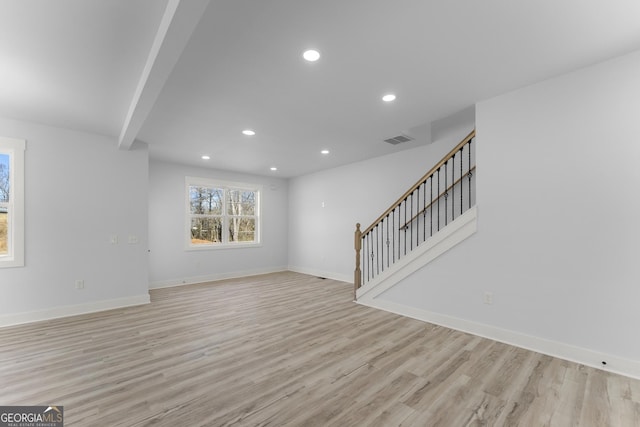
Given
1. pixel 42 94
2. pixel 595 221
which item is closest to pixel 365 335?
pixel 595 221

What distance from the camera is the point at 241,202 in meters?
6.83

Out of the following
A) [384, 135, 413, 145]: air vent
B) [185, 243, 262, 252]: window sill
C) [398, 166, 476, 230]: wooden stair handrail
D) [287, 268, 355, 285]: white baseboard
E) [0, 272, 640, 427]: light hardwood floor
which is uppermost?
[384, 135, 413, 145]: air vent

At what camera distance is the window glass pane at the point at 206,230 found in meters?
6.02

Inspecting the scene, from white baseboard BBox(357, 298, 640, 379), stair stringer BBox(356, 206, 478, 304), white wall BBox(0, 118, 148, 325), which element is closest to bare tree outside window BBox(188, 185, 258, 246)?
white wall BBox(0, 118, 148, 325)

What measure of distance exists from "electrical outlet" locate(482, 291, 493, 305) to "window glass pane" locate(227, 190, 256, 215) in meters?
5.54

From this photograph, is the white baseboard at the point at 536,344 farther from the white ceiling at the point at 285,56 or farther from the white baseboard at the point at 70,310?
the white baseboard at the point at 70,310

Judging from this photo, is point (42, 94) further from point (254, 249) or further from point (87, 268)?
point (254, 249)

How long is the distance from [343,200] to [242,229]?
2744mm

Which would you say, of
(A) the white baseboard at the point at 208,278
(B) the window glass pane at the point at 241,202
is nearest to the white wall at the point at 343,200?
(A) the white baseboard at the point at 208,278

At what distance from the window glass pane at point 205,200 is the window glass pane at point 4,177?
2.74 m

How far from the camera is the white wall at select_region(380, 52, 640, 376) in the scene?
7.41 feet

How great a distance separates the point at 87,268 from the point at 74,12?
3539 mm

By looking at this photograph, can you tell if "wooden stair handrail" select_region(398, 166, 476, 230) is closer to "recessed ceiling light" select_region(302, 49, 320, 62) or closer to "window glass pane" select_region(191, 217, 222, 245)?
"recessed ceiling light" select_region(302, 49, 320, 62)

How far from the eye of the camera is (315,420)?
1722mm
